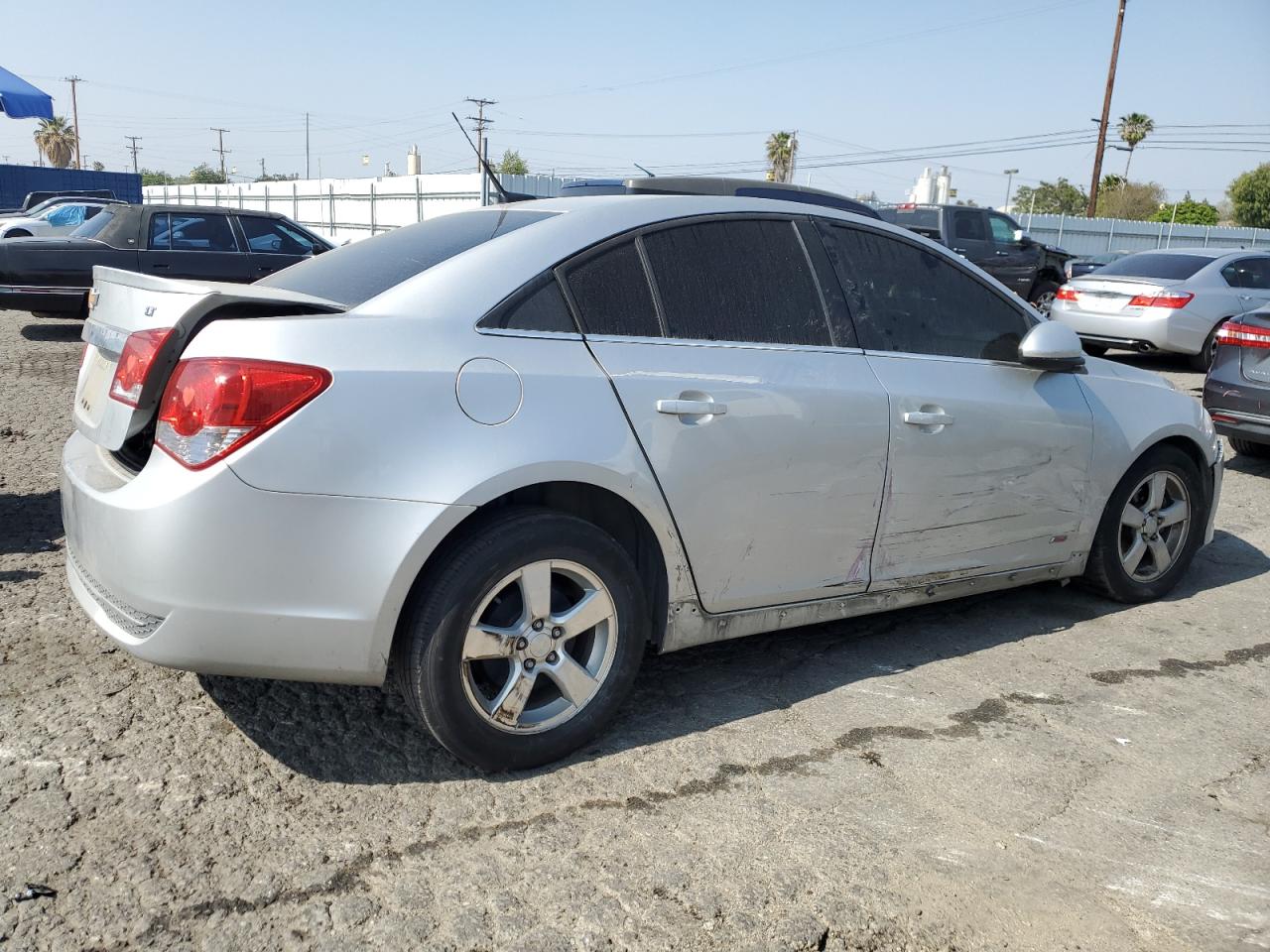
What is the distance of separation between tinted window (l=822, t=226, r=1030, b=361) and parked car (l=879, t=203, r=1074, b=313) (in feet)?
43.9

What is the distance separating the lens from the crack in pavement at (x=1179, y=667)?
13.2 ft

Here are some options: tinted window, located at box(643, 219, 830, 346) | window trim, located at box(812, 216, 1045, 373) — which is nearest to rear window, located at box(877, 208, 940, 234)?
window trim, located at box(812, 216, 1045, 373)

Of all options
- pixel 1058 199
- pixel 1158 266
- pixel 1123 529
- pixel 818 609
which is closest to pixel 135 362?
pixel 818 609

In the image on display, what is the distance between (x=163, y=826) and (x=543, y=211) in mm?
2091

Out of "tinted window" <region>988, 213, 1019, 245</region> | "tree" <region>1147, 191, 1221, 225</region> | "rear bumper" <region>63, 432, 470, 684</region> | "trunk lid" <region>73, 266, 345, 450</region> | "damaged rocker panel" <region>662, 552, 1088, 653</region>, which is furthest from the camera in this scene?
"tree" <region>1147, 191, 1221, 225</region>

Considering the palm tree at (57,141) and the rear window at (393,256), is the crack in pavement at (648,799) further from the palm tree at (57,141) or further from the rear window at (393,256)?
the palm tree at (57,141)

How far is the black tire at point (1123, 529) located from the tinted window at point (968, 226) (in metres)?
13.4

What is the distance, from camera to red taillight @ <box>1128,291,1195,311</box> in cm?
1221

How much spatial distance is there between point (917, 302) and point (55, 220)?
21.5 meters

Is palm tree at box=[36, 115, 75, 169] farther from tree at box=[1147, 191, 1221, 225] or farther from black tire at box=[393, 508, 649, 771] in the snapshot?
black tire at box=[393, 508, 649, 771]

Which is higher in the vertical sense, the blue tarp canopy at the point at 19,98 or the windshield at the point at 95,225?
the blue tarp canopy at the point at 19,98

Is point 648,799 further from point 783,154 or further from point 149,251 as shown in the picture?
point 783,154

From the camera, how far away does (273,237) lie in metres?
12.5

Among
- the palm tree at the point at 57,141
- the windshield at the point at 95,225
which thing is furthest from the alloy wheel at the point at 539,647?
the palm tree at the point at 57,141
